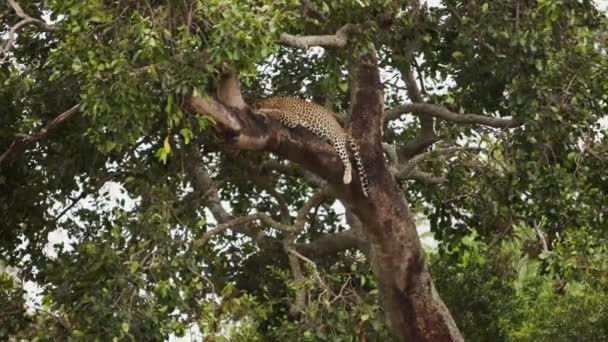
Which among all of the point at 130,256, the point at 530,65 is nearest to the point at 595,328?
the point at 530,65

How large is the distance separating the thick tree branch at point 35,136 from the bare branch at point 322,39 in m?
1.56

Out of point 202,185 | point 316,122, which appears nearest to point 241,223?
point 202,185

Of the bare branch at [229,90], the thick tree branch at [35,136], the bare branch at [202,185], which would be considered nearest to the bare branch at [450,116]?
the bare branch at [202,185]

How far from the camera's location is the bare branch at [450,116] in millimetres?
10062

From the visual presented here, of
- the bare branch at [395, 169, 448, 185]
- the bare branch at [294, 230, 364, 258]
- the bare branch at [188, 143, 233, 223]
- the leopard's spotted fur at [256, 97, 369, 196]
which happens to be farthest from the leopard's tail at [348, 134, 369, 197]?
the bare branch at [294, 230, 364, 258]

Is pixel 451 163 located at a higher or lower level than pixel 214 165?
lower

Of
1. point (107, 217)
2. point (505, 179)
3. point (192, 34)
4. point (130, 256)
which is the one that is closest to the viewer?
point (192, 34)

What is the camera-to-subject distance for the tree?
796 cm

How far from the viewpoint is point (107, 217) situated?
11359 mm

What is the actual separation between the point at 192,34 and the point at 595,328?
678 cm

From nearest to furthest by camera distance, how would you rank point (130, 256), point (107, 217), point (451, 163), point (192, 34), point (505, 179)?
1. point (192, 34)
2. point (130, 256)
3. point (505, 179)
4. point (451, 163)
5. point (107, 217)

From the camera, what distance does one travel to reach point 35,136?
9.34 meters

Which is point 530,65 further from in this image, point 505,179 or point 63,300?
point 63,300

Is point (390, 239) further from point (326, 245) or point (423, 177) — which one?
point (326, 245)
